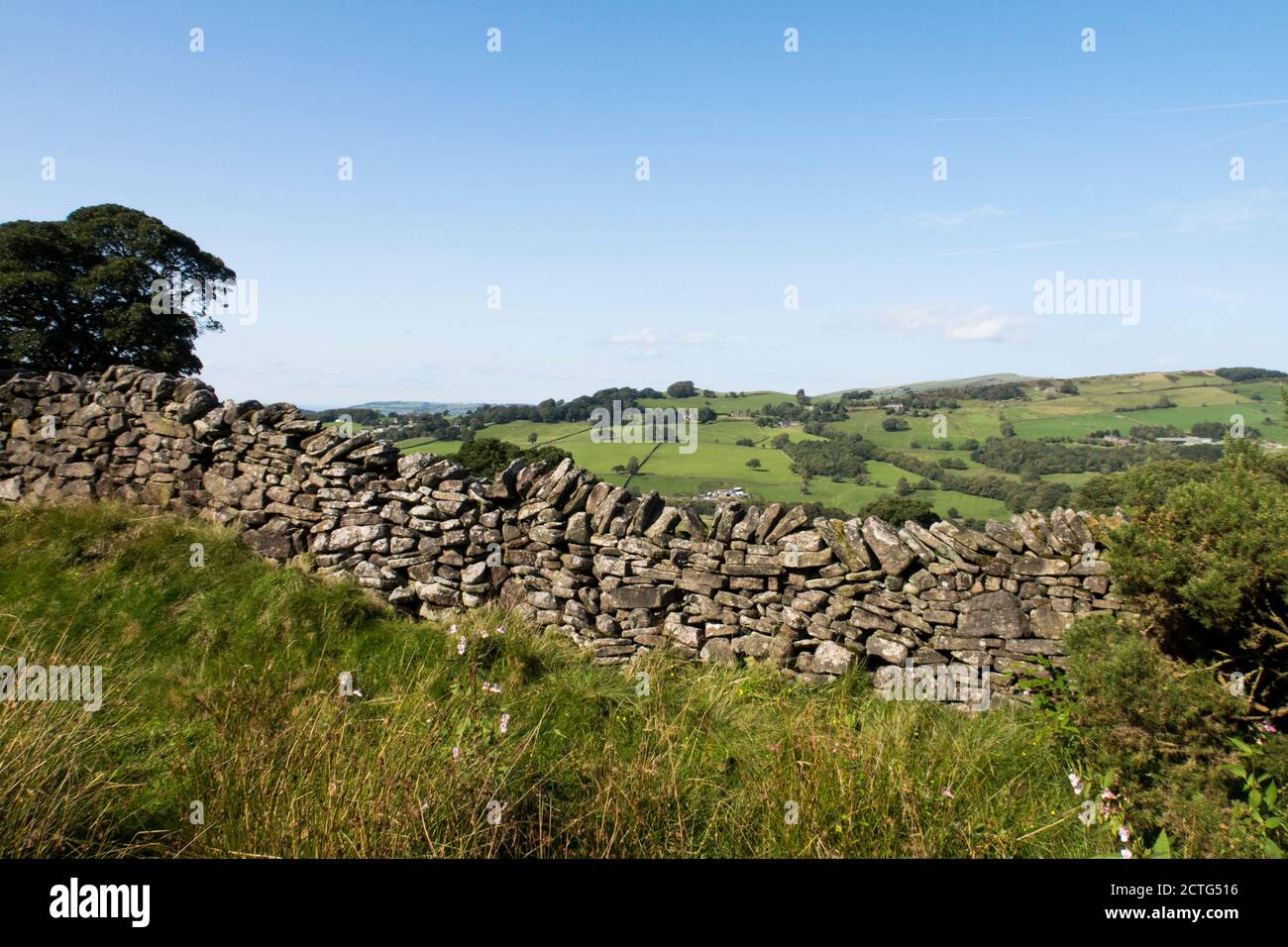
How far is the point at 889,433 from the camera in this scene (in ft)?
133

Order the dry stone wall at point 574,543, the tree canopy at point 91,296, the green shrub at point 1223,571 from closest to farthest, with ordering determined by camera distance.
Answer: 1. the green shrub at point 1223,571
2. the dry stone wall at point 574,543
3. the tree canopy at point 91,296

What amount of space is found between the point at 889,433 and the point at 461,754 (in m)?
40.4

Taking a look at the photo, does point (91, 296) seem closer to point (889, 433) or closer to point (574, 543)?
point (574, 543)

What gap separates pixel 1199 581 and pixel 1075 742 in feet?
5.30

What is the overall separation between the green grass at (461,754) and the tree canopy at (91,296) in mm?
17533

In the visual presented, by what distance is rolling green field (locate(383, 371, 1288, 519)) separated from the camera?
2534cm

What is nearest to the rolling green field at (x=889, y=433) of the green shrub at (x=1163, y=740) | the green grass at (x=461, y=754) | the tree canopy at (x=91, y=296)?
the tree canopy at (x=91, y=296)

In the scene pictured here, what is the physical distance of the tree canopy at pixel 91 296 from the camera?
19.4 m

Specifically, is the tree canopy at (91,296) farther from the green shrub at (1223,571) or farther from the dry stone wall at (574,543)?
the green shrub at (1223,571)

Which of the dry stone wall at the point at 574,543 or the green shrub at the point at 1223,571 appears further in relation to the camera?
the dry stone wall at the point at 574,543

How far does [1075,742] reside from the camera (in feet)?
16.0

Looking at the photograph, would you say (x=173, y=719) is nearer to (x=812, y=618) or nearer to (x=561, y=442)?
(x=812, y=618)
